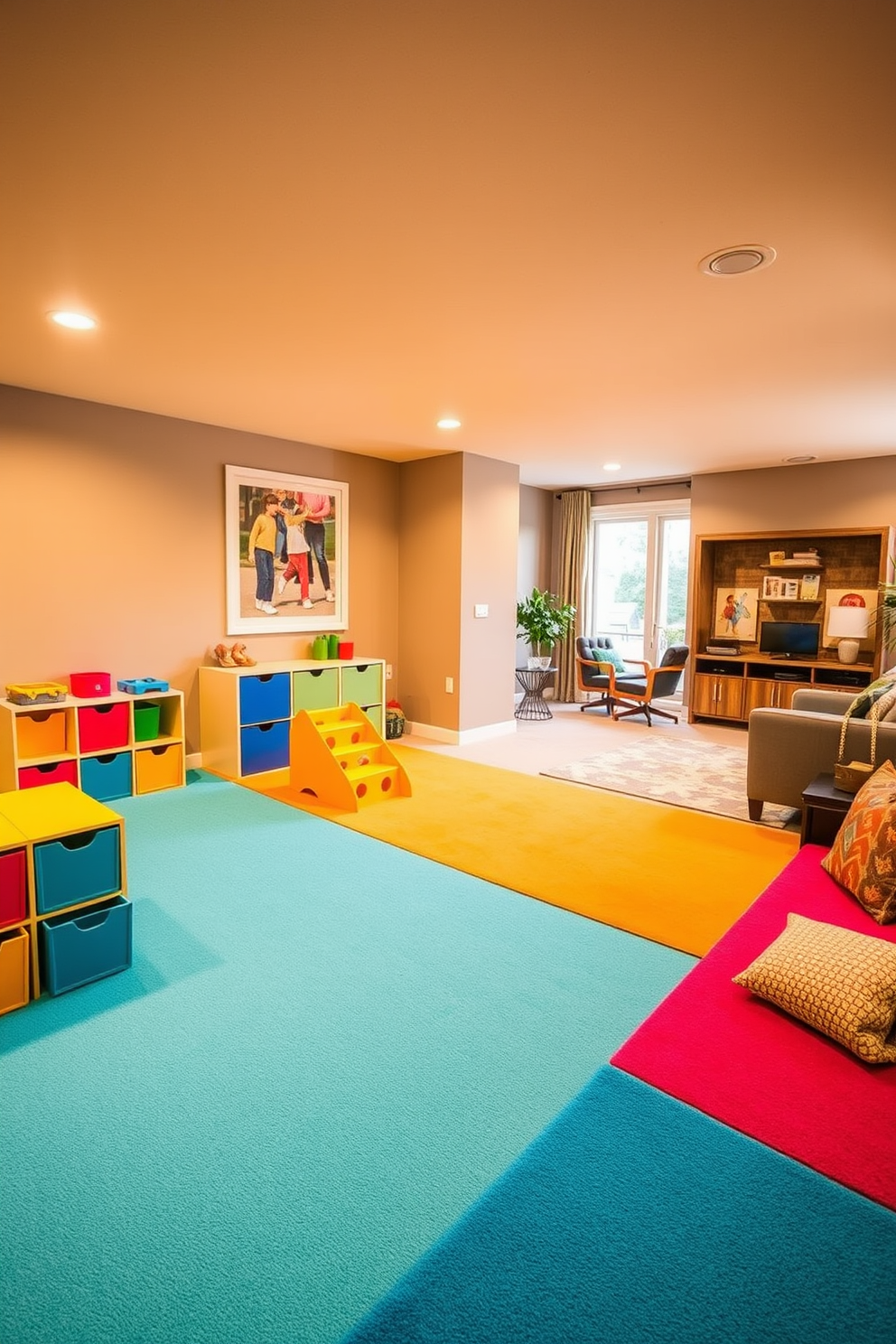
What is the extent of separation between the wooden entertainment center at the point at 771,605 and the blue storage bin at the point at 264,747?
425cm

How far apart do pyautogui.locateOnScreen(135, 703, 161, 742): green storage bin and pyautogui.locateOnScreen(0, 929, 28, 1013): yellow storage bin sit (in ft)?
7.84

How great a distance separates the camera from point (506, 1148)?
1.68 metres

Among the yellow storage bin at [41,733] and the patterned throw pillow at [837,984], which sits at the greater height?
the yellow storage bin at [41,733]

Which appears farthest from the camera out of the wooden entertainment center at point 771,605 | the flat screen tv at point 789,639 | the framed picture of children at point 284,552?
the flat screen tv at point 789,639

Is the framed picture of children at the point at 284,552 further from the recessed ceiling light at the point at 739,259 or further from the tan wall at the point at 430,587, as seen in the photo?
the recessed ceiling light at the point at 739,259

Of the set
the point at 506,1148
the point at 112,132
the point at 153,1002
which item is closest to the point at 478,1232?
the point at 506,1148

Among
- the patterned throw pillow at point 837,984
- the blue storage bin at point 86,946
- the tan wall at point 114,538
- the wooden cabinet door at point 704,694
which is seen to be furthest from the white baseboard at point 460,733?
the patterned throw pillow at point 837,984

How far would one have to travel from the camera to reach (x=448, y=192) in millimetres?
2137

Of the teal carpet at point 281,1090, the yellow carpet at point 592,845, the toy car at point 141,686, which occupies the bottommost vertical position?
the teal carpet at point 281,1090

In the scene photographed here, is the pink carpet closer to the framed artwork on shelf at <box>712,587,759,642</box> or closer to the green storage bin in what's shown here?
the green storage bin

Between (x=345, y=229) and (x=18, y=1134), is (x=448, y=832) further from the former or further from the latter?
(x=345, y=229)

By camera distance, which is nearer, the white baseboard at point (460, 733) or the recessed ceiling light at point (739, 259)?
the recessed ceiling light at point (739, 259)

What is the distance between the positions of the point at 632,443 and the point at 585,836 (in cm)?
345

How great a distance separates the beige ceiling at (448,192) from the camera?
5.06 ft
